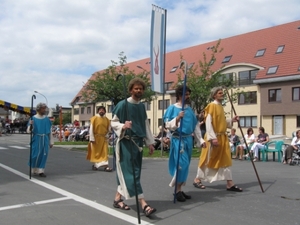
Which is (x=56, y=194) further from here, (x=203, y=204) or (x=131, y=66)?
(x=131, y=66)

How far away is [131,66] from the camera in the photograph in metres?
62.6

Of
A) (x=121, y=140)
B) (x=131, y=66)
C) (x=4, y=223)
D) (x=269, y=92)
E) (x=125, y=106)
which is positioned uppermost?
(x=131, y=66)

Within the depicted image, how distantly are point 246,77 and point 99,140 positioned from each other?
3239cm

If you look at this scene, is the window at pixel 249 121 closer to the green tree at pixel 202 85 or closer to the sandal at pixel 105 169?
the green tree at pixel 202 85

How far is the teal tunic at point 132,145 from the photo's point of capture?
237 inches

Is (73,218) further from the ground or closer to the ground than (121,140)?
closer to the ground

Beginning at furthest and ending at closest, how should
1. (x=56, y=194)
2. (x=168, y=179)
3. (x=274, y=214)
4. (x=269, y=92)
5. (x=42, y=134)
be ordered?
(x=269, y=92) → (x=42, y=134) → (x=168, y=179) → (x=56, y=194) → (x=274, y=214)

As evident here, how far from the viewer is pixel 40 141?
10.5 meters

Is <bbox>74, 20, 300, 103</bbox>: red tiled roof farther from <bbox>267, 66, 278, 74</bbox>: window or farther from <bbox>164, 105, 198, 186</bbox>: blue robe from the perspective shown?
<bbox>164, 105, 198, 186</bbox>: blue robe

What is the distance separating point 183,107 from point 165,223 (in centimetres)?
207

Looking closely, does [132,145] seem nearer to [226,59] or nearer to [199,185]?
[199,185]

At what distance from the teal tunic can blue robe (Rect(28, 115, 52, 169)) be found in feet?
15.6


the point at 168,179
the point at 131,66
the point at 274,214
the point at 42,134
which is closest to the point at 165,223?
the point at 274,214

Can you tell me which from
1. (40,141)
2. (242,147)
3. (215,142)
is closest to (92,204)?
(215,142)
